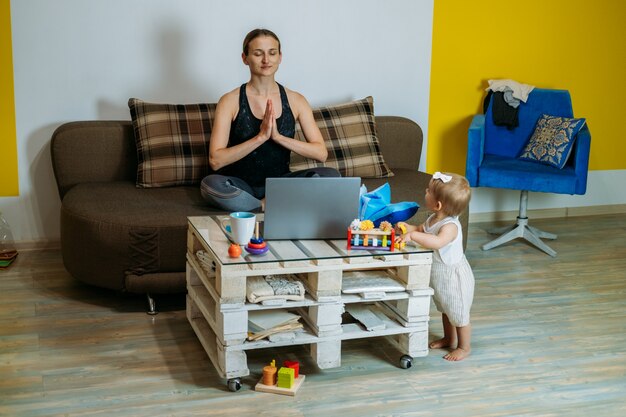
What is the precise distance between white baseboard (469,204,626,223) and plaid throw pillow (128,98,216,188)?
1.81 meters

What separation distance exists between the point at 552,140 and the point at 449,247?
186cm

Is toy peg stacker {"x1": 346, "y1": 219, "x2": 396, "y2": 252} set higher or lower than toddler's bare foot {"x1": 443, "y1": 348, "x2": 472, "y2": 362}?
higher

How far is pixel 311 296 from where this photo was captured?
9.40ft

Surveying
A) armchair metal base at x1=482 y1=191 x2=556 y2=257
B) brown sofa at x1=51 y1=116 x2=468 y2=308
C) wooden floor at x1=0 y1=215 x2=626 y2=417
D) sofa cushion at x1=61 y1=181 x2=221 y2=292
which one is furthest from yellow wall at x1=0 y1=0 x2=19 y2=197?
armchair metal base at x1=482 y1=191 x2=556 y2=257

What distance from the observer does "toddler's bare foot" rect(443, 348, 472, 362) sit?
10.2ft

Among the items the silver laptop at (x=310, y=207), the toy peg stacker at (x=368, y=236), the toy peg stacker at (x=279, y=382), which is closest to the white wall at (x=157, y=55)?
the silver laptop at (x=310, y=207)

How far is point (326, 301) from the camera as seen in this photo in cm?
283

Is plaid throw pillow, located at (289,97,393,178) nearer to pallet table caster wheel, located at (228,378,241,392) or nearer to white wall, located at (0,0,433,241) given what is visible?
white wall, located at (0,0,433,241)

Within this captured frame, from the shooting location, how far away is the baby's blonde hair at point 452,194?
2967 mm

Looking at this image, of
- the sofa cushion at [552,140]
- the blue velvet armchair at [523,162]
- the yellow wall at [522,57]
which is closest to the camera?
the blue velvet armchair at [523,162]

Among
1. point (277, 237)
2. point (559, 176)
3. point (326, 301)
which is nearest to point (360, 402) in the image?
point (326, 301)

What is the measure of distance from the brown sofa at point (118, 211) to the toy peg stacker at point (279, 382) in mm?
810

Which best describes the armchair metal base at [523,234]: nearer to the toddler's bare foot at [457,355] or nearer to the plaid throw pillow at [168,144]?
the toddler's bare foot at [457,355]

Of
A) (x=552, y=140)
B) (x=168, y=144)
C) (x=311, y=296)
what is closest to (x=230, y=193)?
(x=168, y=144)
